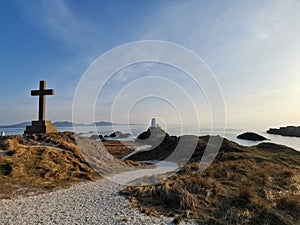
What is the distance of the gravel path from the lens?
524 cm

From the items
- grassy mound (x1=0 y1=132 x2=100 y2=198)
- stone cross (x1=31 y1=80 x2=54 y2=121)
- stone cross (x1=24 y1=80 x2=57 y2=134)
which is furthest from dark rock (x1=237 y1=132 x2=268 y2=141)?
stone cross (x1=31 y1=80 x2=54 y2=121)

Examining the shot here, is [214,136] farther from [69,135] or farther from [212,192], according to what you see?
[212,192]

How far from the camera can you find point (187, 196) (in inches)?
248

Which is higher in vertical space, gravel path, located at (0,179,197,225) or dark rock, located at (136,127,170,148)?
dark rock, located at (136,127,170,148)

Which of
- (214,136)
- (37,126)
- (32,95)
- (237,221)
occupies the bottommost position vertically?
(237,221)

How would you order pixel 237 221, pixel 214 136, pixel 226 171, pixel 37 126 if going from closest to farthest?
pixel 237 221
pixel 226 171
pixel 37 126
pixel 214 136

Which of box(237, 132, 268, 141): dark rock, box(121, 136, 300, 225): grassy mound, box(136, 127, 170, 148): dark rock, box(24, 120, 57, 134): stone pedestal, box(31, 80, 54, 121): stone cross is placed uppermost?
box(31, 80, 54, 121): stone cross

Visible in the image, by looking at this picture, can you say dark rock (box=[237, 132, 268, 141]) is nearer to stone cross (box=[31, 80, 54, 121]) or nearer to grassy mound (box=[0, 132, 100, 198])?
grassy mound (box=[0, 132, 100, 198])

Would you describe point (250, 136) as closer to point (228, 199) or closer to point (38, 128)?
point (38, 128)

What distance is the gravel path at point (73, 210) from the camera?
5.24 metres

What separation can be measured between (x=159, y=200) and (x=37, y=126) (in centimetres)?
1068

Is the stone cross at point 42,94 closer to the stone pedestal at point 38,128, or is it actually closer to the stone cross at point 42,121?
the stone cross at point 42,121

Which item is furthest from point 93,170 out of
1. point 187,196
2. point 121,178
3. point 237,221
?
point 237,221

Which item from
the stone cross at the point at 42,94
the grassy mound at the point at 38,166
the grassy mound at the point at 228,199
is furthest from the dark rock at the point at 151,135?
the grassy mound at the point at 228,199
